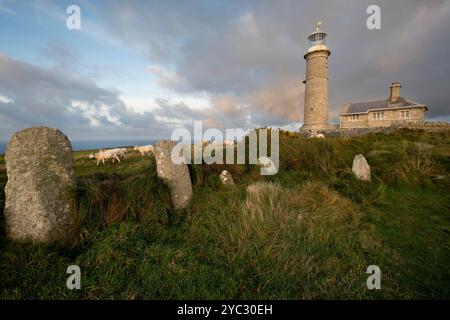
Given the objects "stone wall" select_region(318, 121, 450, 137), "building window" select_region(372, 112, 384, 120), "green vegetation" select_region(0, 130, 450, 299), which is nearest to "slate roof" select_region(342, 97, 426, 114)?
"building window" select_region(372, 112, 384, 120)

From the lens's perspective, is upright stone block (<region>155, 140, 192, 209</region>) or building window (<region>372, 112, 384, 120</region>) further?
building window (<region>372, 112, 384, 120</region>)

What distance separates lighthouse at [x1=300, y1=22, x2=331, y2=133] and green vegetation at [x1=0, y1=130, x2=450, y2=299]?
3063 cm

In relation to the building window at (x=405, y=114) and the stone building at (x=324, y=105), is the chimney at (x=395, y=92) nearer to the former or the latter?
the stone building at (x=324, y=105)

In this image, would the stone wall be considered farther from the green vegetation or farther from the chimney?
the green vegetation

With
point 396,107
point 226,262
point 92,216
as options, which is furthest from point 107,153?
point 396,107

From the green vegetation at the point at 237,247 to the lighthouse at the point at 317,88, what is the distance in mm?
30630

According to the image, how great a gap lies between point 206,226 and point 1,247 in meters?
3.10

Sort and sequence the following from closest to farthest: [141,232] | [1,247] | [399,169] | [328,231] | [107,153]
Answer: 1. [1,247]
2. [141,232]
3. [328,231]
4. [399,169]
5. [107,153]

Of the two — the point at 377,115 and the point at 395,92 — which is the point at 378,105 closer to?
the point at 377,115

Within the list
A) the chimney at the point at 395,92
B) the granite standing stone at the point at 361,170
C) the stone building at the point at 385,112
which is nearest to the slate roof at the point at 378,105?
the stone building at the point at 385,112

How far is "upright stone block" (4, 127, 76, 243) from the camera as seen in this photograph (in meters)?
3.09

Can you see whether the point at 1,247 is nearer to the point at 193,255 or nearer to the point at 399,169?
the point at 193,255

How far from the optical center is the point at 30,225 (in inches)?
121
